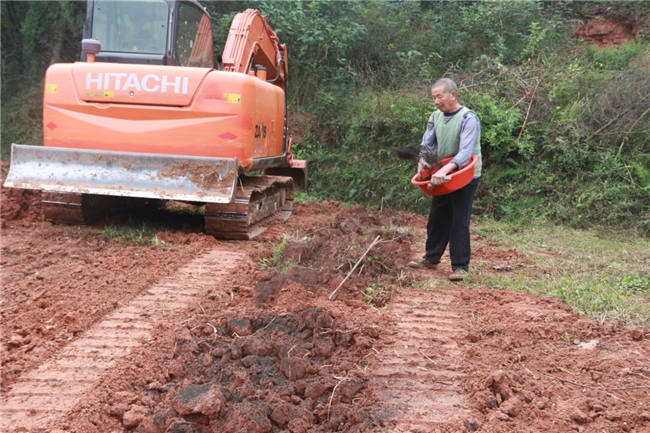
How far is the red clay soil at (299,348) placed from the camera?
2.65 metres

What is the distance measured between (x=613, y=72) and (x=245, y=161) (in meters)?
6.94

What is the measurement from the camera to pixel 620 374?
315 cm

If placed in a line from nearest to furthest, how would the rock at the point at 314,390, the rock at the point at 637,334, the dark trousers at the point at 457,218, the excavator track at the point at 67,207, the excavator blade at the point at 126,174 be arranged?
the rock at the point at 314,390
the rock at the point at 637,334
the dark trousers at the point at 457,218
the excavator blade at the point at 126,174
the excavator track at the point at 67,207

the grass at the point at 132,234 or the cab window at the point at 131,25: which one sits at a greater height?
the cab window at the point at 131,25

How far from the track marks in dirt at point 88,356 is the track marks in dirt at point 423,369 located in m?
1.51

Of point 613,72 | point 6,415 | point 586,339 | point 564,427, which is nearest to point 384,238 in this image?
point 586,339

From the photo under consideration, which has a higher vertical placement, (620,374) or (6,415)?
(620,374)

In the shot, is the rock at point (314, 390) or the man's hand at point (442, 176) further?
the man's hand at point (442, 176)

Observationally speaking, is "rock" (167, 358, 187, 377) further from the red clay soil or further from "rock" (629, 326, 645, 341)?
"rock" (629, 326, 645, 341)

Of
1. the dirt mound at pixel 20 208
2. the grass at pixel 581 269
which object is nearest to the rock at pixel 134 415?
the grass at pixel 581 269

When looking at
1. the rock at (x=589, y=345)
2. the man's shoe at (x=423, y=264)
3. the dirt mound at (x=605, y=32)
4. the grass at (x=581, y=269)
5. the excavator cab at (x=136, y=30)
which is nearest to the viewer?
the rock at (x=589, y=345)

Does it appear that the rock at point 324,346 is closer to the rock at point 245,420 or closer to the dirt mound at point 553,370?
the rock at point 245,420

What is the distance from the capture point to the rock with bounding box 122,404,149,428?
2.54 metres

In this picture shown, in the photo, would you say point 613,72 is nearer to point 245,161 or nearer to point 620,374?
point 245,161
